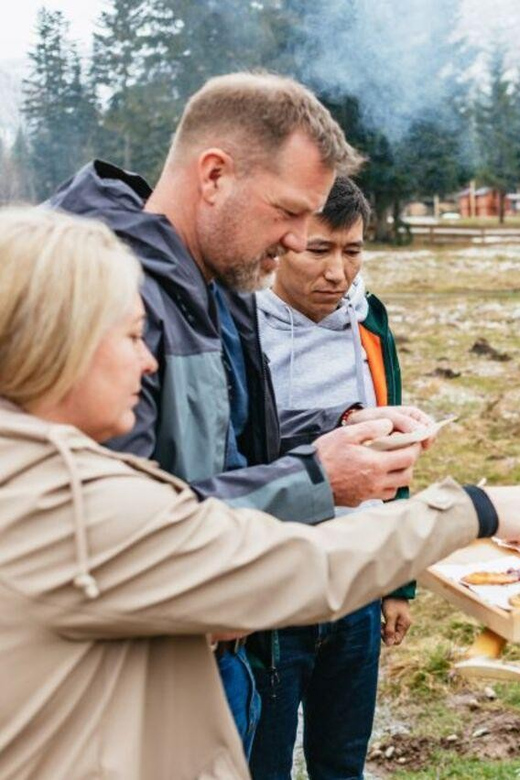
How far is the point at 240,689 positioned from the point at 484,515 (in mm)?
741

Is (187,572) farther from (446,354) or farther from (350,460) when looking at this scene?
(446,354)

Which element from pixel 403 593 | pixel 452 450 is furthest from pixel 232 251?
pixel 452 450

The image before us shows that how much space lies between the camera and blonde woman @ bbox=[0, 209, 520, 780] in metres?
1.30

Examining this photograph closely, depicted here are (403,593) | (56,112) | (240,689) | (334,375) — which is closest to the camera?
(240,689)

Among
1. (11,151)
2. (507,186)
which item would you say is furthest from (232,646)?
(507,186)

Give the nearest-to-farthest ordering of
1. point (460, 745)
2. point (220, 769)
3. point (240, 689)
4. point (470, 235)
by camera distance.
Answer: point (220, 769) → point (240, 689) → point (460, 745) → point (470, 235)

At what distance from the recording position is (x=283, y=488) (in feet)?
6.07

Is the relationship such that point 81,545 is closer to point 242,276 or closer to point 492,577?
point 242,276

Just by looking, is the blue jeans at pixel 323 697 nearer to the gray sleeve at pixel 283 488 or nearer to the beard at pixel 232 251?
the gray sleeve at pixel 283 488

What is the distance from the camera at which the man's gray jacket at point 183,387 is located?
5.89 feet

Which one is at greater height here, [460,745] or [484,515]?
[484,515]

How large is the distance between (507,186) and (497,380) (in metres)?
20.1

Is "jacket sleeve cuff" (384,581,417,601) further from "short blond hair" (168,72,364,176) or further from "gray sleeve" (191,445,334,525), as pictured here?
"short blond hair" (168,72,364,176)

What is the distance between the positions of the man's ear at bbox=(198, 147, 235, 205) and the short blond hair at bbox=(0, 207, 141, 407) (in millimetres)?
623
